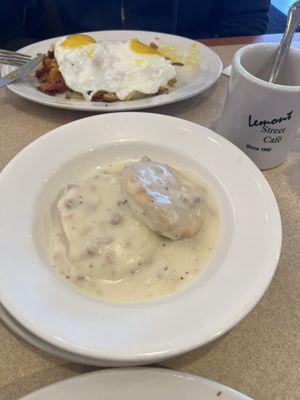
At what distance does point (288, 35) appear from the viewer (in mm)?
906

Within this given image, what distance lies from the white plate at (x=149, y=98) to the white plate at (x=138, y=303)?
8.3 inches

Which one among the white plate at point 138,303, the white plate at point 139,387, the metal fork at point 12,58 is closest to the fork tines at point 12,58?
the metal fork at point 12,58

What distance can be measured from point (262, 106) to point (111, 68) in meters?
0.64

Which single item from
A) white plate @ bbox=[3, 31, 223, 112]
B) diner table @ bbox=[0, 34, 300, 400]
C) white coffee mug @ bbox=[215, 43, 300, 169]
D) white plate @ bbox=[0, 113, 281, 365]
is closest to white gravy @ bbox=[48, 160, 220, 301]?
white plate @ bbox=[0, 113, 281, 365]

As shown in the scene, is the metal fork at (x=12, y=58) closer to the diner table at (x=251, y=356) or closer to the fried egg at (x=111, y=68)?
the fried egg at (x=111, y=68)

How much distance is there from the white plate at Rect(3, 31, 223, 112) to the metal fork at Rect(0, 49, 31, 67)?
25mm

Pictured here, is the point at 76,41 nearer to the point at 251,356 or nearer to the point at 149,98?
the point at 149,98

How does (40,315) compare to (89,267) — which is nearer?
(40,315)

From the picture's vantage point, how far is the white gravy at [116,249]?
69 centimetres

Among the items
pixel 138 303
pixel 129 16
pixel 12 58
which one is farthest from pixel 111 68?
pixel 138 303

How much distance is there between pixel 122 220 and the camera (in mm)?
759

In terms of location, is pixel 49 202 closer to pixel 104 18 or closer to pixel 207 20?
pixel 104 18

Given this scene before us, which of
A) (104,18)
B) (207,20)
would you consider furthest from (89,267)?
(207,20)

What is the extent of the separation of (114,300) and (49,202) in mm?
298
